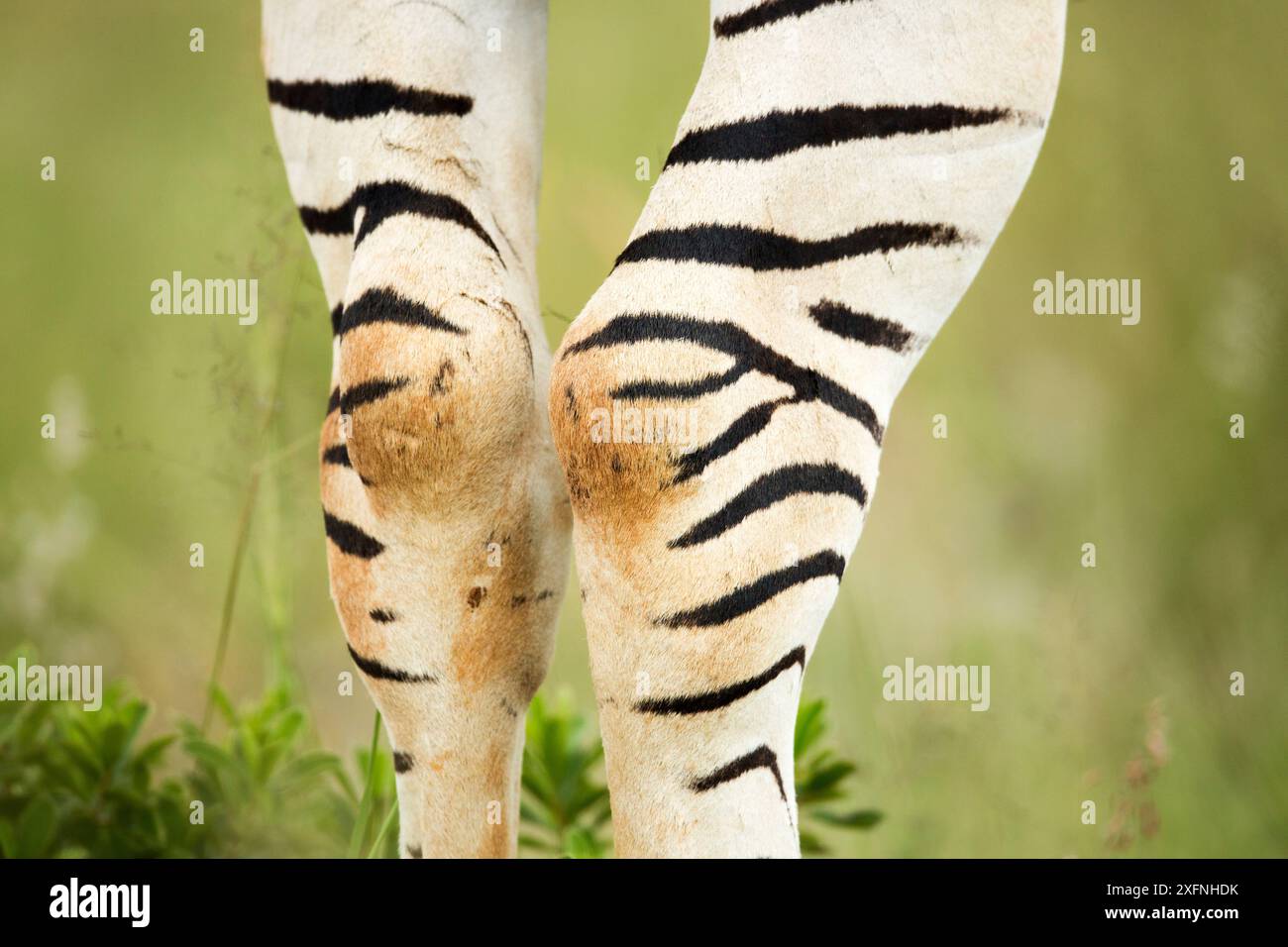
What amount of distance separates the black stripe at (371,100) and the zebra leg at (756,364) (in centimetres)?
19

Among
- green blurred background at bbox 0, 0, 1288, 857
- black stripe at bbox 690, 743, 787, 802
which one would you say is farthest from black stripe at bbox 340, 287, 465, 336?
green blurred background at bbox 0, 0, 1288, 857

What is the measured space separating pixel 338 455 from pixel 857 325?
37 centimetres

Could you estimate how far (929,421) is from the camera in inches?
85.9

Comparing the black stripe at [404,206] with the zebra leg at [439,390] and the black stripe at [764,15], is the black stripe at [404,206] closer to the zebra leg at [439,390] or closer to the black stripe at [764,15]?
A: the zebra leg at [439,390]

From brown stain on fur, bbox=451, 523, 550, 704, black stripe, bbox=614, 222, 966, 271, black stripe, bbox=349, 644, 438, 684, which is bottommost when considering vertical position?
black stripe, bbox=349, 644, 438, 684

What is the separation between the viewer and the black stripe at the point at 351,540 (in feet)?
2.83

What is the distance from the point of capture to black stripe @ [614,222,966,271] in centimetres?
76

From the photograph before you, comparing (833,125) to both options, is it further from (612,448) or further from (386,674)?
(386,674)

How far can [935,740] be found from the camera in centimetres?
187

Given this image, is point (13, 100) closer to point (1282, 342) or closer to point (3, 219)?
point (3, 219)

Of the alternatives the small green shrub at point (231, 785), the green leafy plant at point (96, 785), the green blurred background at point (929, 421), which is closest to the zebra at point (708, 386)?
the small green shrub at point (231, 785)

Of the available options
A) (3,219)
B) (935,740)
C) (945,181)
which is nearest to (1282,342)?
(935,740)

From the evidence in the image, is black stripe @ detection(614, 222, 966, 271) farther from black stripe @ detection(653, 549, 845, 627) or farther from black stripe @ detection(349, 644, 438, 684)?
black stripe @ detection(349, 644, 438, 684)

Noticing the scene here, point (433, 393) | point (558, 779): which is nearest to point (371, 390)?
point (433, 393)
